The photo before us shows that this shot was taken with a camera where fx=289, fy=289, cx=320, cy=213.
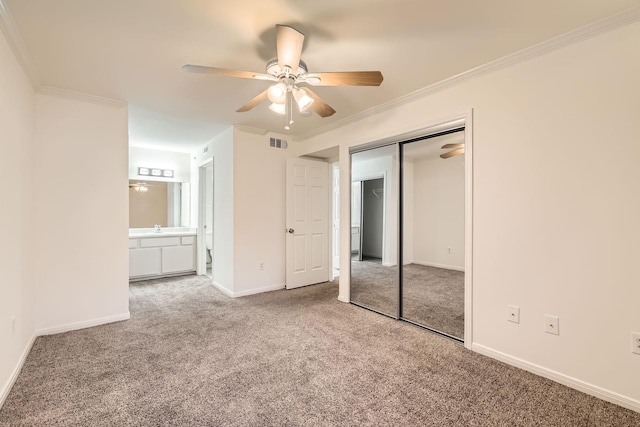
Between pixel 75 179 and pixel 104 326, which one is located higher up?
pixel 75 179

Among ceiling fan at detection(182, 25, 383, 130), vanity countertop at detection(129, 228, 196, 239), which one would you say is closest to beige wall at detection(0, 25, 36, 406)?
ceiling fan at detection(182, 25, 383, 130)

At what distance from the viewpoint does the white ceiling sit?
171 cm

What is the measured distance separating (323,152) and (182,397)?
337 cm

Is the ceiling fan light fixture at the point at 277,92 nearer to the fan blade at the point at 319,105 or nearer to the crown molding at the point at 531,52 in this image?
the fan blade at the point at 319,105

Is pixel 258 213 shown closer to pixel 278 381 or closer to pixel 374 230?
pixel 374 230

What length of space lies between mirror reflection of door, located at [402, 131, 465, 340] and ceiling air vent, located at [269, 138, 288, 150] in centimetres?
198

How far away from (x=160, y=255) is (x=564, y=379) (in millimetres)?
5425

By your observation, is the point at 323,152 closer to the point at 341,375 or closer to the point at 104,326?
the point at 341,375

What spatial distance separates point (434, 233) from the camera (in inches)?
Result: 124

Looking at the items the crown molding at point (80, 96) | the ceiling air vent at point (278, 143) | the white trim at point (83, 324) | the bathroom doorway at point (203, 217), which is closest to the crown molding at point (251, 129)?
the ceiling air vent at point (278, 143)

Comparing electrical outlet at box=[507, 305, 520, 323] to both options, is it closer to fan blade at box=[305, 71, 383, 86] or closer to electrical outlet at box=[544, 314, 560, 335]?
electrical outlet at box=[544, 314, 560, 335]

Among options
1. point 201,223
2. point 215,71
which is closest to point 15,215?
point 215,71

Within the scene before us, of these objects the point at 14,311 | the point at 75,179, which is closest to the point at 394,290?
the point at 14,311

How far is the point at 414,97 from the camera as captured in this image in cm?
291
